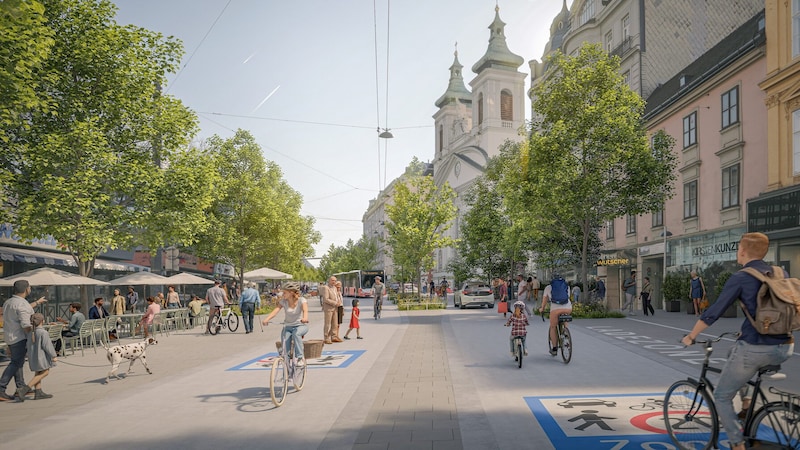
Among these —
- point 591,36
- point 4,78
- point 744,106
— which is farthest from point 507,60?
point 4,78

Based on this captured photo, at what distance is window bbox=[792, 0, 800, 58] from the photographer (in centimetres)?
1858

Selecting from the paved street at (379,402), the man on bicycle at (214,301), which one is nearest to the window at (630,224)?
the paved street at (379,402)

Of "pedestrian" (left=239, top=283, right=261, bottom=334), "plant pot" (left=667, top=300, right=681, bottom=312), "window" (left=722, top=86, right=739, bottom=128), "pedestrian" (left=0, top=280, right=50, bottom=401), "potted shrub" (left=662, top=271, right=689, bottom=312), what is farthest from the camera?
"plant pot" (left=667, top=300, right=681, bottom=312)

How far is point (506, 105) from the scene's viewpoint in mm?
79938

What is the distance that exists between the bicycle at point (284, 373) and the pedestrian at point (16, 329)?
3.86 meters

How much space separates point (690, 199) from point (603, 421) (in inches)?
911

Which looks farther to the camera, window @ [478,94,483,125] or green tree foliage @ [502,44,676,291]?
window @ [478,94,483,125]

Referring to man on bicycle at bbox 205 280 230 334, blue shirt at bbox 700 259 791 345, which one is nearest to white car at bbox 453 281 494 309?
man on bicycle at bbox 205 280 230 334

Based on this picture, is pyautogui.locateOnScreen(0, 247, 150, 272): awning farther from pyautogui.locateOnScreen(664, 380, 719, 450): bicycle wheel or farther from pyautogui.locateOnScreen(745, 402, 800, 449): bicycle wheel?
pyautogui.locateOnScreen(745, 402, 800, 449): bicycle wheel

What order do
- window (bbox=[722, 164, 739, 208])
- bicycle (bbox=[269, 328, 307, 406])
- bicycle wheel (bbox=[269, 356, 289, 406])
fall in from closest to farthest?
bicycle wheel (bbox=[269, 356, 289, 406]), bicycle (bbox=[269, 328, 307, 406]), window (bbox=[722, 164, 739, 208])

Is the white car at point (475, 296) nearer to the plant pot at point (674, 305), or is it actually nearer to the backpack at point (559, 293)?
the plant pot at point (674, 305)

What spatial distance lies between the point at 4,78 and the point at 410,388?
880 cm

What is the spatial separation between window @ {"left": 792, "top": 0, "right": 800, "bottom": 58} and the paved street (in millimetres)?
11594

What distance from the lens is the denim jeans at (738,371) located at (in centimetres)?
439
